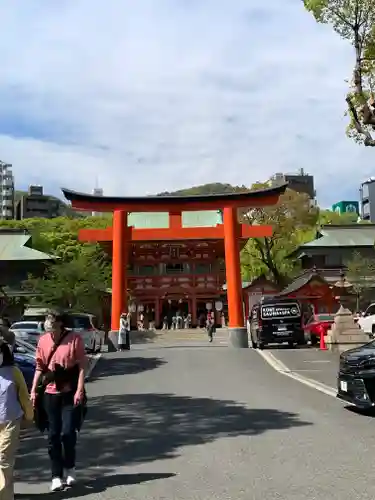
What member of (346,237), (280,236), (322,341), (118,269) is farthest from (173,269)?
(322,341)

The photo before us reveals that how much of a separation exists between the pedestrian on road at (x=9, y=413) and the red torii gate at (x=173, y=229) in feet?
77.4

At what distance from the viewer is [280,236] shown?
163 feet

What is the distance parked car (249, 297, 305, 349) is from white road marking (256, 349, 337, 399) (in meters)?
2.79

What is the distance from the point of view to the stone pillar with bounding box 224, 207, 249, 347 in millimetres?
27422

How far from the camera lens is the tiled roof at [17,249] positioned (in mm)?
46438

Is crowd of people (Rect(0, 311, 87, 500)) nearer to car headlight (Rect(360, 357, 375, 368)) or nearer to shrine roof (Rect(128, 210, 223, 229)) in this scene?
car headlight (Rect(360, 357, 375, 368))

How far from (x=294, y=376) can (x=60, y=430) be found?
33.3ft

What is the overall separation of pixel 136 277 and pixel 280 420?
38.6 metres

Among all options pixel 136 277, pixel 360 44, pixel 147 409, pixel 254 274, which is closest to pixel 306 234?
pixel 254 274

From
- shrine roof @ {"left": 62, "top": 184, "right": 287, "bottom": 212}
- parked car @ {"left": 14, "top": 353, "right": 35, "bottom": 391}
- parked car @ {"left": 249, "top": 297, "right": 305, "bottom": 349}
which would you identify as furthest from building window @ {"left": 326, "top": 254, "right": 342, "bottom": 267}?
parked car @ {"left": 14, "top": 353, "right": 35, "bottom": 391}

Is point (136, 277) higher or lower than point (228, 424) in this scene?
higher

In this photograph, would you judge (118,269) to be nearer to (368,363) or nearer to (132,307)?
(132,307)

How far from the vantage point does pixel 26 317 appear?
37.7 m

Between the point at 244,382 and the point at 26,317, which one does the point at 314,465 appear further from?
the point at 26,317
